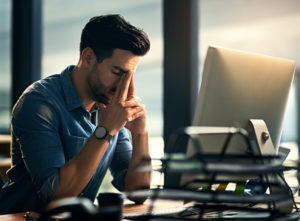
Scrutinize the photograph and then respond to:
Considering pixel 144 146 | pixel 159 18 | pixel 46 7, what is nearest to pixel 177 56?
pixel 159 18

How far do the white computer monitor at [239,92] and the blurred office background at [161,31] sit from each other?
1.47 ft

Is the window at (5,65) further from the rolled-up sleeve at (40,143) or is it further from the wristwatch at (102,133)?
the wristwatch at (102,133)

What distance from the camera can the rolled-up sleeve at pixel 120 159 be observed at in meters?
1.90

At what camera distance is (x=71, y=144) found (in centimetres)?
163

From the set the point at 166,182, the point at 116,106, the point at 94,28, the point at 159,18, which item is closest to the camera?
the point at 116,106

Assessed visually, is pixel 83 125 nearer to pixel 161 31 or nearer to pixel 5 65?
pixel 161 31

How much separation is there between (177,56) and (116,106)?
1038 millimetres

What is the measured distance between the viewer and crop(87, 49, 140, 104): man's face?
1.73 meters

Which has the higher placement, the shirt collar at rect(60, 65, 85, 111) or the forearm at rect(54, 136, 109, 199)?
the shirt collar at rect(60, 65, 85, 111)

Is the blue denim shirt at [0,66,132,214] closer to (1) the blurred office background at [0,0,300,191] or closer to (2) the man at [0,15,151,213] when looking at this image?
(2) the man at [0,15,151,213]

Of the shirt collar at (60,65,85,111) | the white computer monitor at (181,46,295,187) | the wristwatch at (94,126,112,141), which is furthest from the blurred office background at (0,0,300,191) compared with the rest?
the wristwatch at (94,126,112,141)

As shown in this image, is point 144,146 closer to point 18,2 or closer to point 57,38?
point 57,38

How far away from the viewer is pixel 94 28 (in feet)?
5.74

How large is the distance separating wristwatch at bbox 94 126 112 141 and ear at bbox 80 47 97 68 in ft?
1.21
